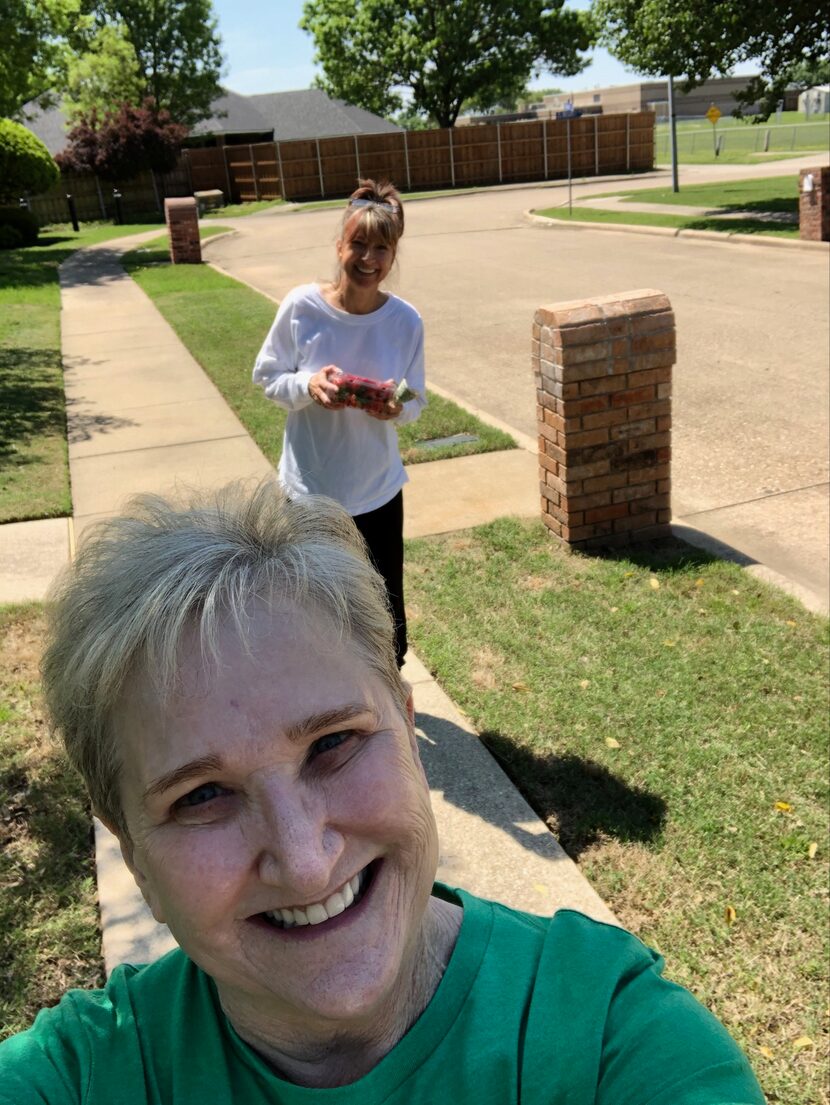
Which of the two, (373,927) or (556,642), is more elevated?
(373,927)

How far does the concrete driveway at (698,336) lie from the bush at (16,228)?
581 cm

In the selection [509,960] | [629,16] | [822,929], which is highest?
[629,16]

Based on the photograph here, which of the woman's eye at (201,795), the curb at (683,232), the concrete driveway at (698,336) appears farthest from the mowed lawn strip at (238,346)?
the curb at (683,232)

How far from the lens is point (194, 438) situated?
873 cm

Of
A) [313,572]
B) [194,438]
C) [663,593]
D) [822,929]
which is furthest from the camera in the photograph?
[194,438]

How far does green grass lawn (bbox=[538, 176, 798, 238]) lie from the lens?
20812 mm

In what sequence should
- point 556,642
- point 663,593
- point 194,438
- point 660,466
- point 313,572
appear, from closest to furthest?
point 313,572
point 556,642
point 663,593
point 660,466
point 194,438

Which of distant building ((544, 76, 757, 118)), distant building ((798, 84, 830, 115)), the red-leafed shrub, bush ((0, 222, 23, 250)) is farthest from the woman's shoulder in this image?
distant building ((544, 76, 757, 118))

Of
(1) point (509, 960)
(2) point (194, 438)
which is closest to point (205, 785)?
(1) point (509, 960)

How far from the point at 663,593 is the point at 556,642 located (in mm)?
805

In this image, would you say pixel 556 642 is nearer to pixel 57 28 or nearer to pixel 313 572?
pixel 313 572

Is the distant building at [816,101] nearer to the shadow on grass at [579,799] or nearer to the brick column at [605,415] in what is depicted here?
the brick column at [605,415]

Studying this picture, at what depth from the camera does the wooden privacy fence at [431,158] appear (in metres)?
43.2

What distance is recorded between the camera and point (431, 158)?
44.2 m
